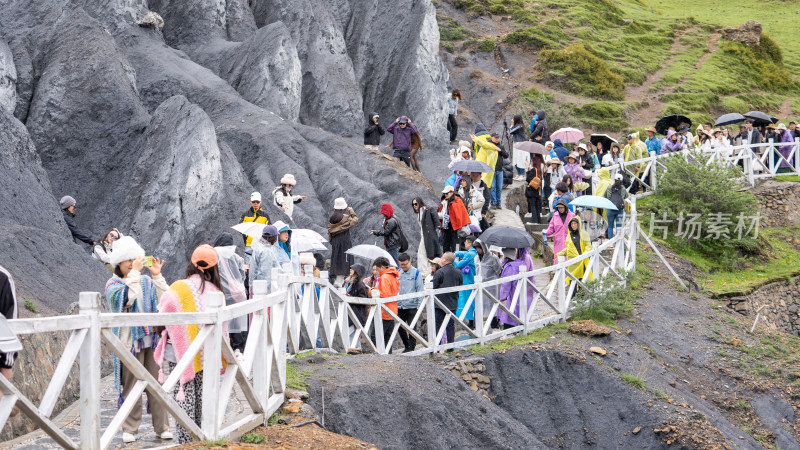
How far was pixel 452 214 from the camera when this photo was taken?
54.7 feet

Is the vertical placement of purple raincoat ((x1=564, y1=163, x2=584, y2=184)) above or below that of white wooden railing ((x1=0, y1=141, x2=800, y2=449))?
above

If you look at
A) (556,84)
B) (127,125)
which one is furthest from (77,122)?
(556,84)

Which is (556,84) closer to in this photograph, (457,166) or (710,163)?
(710,163)

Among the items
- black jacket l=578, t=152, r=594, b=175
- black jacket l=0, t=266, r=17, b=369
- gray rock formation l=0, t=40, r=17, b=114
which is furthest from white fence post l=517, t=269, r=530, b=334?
gray rock formation l=0, t=40, r=17, b=114

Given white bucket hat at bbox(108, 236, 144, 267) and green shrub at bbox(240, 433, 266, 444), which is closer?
green shrub at bbox(240, 433, 266, 444)

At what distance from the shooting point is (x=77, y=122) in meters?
19.6

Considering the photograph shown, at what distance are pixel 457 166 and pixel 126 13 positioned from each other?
34.6 feet

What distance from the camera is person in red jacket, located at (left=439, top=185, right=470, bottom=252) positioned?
16.6 metres

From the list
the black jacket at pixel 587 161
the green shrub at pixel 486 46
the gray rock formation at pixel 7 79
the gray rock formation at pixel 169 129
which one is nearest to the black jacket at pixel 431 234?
the gray rock formation at pixel 169 129

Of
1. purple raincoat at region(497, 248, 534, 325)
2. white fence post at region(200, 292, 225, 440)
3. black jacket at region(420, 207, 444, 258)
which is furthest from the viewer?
black jacket at region(420, 207, 444, 258)

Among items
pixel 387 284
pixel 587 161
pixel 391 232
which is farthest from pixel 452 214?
pixel 587 161

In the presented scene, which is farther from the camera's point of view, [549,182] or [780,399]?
[549,182]

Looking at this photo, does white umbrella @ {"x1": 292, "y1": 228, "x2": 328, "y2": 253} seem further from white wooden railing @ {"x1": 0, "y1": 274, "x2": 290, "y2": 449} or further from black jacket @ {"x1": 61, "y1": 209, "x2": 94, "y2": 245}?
white wooden railing @ {"x1": 0, "y1": 274, "x2": 290, "y2": 449}

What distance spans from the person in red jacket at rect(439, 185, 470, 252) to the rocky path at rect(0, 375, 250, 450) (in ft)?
27.1
